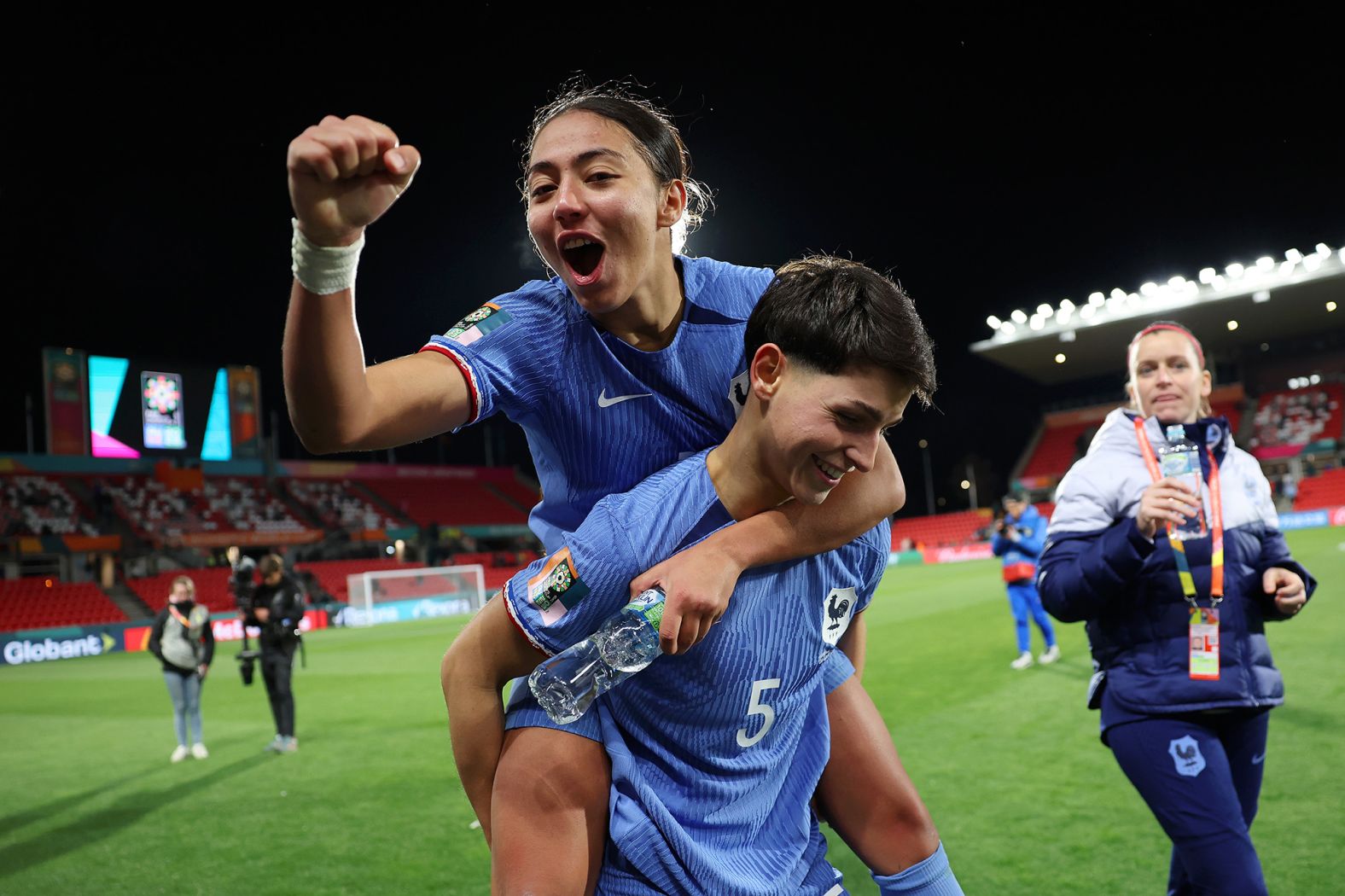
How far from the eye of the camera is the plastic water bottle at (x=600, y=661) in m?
1.73

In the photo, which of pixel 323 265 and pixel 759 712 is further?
pixel 759 712

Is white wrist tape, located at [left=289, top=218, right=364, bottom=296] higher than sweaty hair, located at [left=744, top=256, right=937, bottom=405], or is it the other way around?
white wrist tape, located at [left=289, top=218, right=364, bottom=296]

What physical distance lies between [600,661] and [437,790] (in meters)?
7.11

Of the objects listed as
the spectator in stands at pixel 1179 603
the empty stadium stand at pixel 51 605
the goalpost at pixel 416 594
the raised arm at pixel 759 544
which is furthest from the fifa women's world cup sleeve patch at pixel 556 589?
the empty stadium stand at pixel 51 605

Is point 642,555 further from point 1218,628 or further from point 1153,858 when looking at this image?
point 1153,858

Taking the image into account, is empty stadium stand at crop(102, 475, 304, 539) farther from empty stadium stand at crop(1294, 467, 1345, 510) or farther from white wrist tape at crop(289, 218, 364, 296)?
white wrist tape at crop(289, 218, 364, 296)

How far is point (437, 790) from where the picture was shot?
8.23 m

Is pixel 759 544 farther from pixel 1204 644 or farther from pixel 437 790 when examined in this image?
pixel 437 790

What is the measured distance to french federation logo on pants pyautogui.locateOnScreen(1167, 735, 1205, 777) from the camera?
A: 117 inches

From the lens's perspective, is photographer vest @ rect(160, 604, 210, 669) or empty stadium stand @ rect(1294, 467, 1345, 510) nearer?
photographer vest @ rect(160, 604, 210, 669)

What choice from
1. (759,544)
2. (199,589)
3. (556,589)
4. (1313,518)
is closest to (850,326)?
(759,544)

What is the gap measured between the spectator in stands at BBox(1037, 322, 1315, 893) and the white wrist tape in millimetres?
2463

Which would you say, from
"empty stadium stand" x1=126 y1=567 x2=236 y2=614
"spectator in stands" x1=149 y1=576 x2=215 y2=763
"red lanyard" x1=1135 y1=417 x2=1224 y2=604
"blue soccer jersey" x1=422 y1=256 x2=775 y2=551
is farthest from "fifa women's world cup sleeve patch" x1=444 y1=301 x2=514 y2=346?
"empty stadium stand" x1=126 y1=567 x2=236 y2=614

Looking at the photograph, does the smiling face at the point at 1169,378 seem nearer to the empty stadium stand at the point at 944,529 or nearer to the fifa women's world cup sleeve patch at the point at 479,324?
the fifa women's world cup sleeve patch at the point at 479,324
